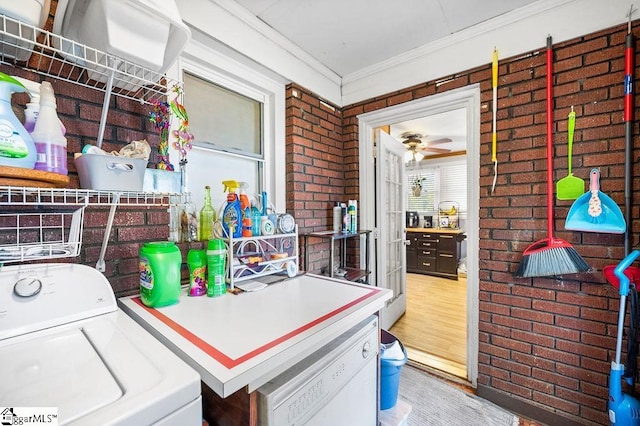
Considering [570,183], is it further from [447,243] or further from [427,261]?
[427,261]

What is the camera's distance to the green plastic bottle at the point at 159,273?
100 cm

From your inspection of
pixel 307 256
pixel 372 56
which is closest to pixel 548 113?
pixel 372 56

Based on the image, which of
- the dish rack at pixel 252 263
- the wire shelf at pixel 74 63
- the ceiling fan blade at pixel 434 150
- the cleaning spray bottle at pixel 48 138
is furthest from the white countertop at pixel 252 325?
the ceiling fan blade at pixel 434 150

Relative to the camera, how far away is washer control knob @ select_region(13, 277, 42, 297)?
0.77 metres

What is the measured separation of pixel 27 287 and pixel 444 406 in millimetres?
2180

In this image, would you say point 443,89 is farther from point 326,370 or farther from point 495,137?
point 326,370

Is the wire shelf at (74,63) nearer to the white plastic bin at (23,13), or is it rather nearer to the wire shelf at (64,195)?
the white plastic bin at (23,13)

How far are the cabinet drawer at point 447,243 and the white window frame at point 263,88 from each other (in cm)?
387

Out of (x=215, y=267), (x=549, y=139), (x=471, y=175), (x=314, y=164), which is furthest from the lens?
(x=314, y=164)

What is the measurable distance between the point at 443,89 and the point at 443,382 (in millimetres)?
2135

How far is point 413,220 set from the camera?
5.82 m

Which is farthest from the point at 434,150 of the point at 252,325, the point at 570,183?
the point at 252,325

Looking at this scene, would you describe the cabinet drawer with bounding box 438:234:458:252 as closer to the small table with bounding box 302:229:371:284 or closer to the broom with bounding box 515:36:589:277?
the small table with bounding box 302:229:371:284

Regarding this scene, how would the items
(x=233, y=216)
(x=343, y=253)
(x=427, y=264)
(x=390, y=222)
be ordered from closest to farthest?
1. (x=233, y=216)
2. (x=343, y=253)
3. (x=390, y=222)
4. (x=427, y=264)
